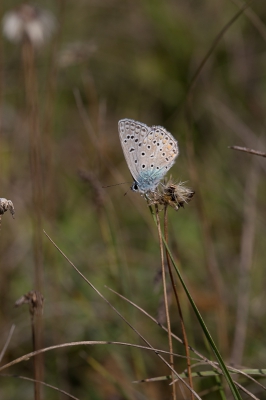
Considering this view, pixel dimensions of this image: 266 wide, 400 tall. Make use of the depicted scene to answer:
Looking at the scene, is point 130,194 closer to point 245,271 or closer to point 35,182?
point 35,182

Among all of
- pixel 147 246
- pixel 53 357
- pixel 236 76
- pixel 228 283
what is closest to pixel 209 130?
pixel 236 76

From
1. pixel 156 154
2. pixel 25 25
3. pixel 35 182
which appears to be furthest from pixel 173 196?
pixel 25 25

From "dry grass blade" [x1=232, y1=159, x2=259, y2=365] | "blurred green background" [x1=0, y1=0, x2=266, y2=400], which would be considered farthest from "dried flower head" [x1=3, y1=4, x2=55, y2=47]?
"dry grass blade" [x1=232, y1=159, x2=259, y2=365]

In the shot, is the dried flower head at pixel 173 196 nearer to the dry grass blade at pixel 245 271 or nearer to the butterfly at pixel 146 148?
the butterfly at pixel 146 148

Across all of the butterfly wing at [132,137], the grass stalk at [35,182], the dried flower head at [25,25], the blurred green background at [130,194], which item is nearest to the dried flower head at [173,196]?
the blurred green background at [130,194]

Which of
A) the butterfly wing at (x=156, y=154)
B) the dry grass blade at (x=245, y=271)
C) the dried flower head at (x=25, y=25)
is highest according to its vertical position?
the dried flower head at (x=25, y=25)

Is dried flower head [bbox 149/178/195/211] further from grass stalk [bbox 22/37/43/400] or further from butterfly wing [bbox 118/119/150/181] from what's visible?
grass stalk [bbox 22/37/43/400]

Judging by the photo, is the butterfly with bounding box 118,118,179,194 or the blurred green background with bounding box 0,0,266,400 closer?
the butterfly with bounding box 118,118,179,194
